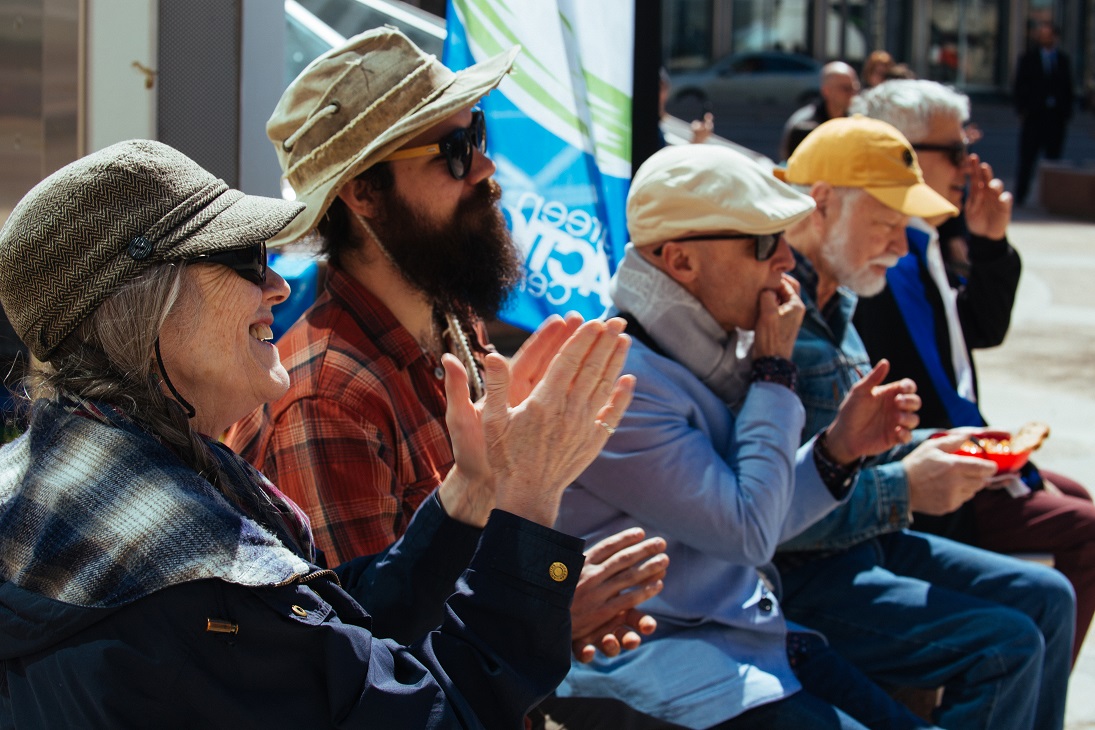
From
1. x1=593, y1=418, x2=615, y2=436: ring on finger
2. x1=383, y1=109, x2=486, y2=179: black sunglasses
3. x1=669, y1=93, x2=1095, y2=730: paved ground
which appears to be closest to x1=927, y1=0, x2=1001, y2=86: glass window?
x1=669, y1=93, x2=1095, y2=730: paved ground

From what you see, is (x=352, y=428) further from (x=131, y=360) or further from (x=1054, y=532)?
(x=1054, y=532)

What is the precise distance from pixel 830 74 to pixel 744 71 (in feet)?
69.2

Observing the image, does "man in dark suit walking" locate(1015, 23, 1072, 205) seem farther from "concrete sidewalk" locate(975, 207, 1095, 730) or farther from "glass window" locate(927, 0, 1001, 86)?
"glass window" locate(927, 0, 1001, 86)

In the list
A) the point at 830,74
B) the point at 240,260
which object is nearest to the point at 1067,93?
the point at 830,74

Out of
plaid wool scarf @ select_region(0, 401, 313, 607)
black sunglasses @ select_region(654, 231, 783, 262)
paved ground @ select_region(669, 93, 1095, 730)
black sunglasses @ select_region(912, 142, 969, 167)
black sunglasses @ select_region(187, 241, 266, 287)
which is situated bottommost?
paved ground @ select_region(669, 93, 1095, 730)

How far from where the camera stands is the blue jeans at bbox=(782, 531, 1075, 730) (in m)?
2.81

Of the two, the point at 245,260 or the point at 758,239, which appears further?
the point at 758,239

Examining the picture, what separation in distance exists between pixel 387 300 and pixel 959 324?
7.40 feet

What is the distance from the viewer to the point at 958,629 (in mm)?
2865

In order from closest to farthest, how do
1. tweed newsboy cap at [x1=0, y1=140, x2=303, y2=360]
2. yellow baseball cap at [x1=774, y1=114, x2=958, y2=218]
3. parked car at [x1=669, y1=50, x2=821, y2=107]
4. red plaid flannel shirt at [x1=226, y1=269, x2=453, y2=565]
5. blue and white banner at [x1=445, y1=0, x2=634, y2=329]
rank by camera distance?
tweed newsboy cap at [x1=0, y1=140, x2=303, y2=360] < red plaid flannel shirt at [x1=226, y1=269, x2=453, y2=565] < blue and white banner at [x1=445, y1=0, x2=634, y2=329] < yellow baseball cap at [x1=774, y1=114, x2=958, y2=218] < parked car at [x1=669, y1=50, x2=821, y2=107]

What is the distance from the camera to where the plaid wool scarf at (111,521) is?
139 centimetres

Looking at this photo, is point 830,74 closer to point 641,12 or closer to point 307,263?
point 641,12

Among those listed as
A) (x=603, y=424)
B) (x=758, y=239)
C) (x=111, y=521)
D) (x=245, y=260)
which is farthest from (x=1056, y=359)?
(x=111, y=521)

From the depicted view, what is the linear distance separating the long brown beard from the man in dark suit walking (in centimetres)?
1514
